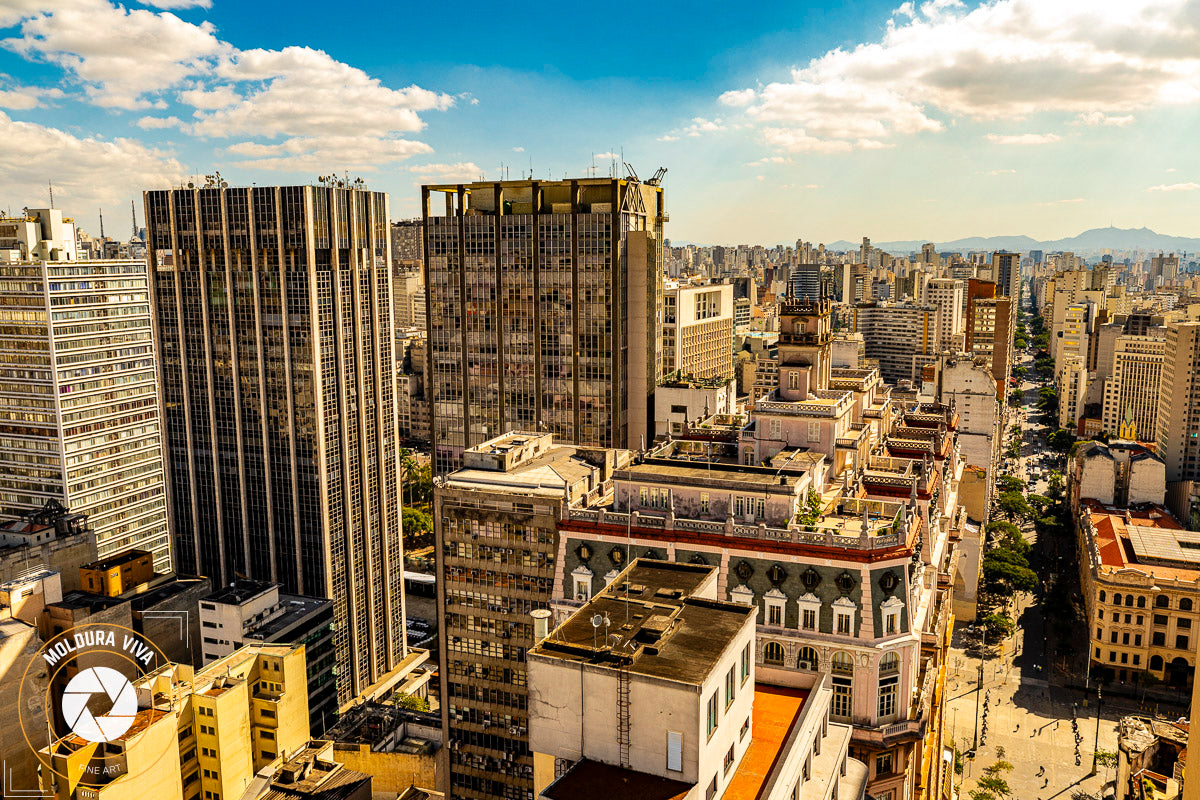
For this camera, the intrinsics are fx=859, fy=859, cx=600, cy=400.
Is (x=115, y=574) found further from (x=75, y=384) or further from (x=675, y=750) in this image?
(x=675, y=750)

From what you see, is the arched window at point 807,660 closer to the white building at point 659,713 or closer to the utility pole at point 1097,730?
the white building at point 659,713

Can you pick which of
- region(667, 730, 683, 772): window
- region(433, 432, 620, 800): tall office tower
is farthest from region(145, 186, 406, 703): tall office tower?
region(667, 730, 683, 772): window

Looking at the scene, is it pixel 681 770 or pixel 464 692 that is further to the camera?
pixel 464 692

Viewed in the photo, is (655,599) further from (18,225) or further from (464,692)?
(18,225)

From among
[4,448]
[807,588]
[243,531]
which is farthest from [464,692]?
[4,448]
